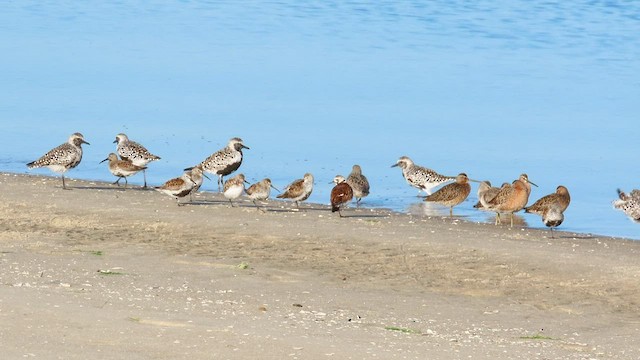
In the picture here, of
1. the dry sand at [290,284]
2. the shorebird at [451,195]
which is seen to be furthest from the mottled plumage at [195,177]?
the shorebird at [451,195]

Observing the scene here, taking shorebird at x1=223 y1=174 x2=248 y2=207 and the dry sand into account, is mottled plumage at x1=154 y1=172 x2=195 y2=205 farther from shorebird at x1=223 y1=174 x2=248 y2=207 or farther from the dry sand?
shorebird at x1=223 y1=174 x2=248 y2=207

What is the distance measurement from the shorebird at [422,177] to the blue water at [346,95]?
0.25m

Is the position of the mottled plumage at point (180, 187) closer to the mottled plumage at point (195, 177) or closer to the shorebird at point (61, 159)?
the mottled plumage at point (195, 177)

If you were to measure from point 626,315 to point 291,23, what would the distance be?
32042 millimetres

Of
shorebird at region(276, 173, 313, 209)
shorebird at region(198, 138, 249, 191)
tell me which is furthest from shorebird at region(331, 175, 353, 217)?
shorebird at region(198, 138, 249, 191)

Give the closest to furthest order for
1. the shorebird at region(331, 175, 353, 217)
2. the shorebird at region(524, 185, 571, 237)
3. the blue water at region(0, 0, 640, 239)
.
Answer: the shorebird at region(524, 185, 571, 237)
the shorebird at region(331, 175, 353, 217)
the blue water at region(0, 0, 640, 239)

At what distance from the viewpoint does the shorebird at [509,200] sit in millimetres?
19047

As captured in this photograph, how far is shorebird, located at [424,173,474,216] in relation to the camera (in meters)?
20.0

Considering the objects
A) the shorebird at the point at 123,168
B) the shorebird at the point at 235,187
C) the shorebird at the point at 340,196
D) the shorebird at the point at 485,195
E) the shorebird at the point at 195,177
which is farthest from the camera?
the shorebird at the point at 123,168

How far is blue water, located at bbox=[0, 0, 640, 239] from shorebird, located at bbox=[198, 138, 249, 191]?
2.66 feet

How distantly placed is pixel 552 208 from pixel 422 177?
12.3ft

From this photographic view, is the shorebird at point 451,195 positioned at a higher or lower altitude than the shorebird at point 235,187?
lower

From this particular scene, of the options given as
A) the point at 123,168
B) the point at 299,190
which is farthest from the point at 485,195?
the point at 123,168

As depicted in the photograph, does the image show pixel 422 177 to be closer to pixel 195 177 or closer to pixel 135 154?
pixel 195 177
